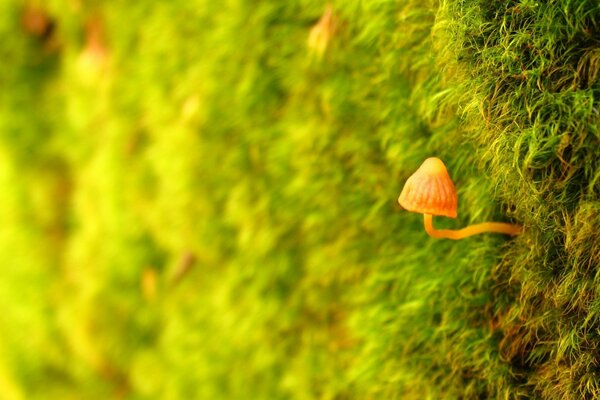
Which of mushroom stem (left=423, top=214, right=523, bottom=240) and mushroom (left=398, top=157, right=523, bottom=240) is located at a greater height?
mushroom (left=398, top=157, right=523, bottom=240)

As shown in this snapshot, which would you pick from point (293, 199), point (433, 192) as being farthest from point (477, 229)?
point (293, 199)

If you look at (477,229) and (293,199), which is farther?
(293,199)

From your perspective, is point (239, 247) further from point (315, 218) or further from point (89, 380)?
point (89, 380)

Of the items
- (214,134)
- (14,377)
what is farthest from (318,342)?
(14,377)

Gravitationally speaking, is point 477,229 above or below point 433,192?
below

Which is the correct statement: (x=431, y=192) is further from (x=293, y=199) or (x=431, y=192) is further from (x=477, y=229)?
(x=293, y=199)

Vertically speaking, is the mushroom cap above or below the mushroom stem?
above
